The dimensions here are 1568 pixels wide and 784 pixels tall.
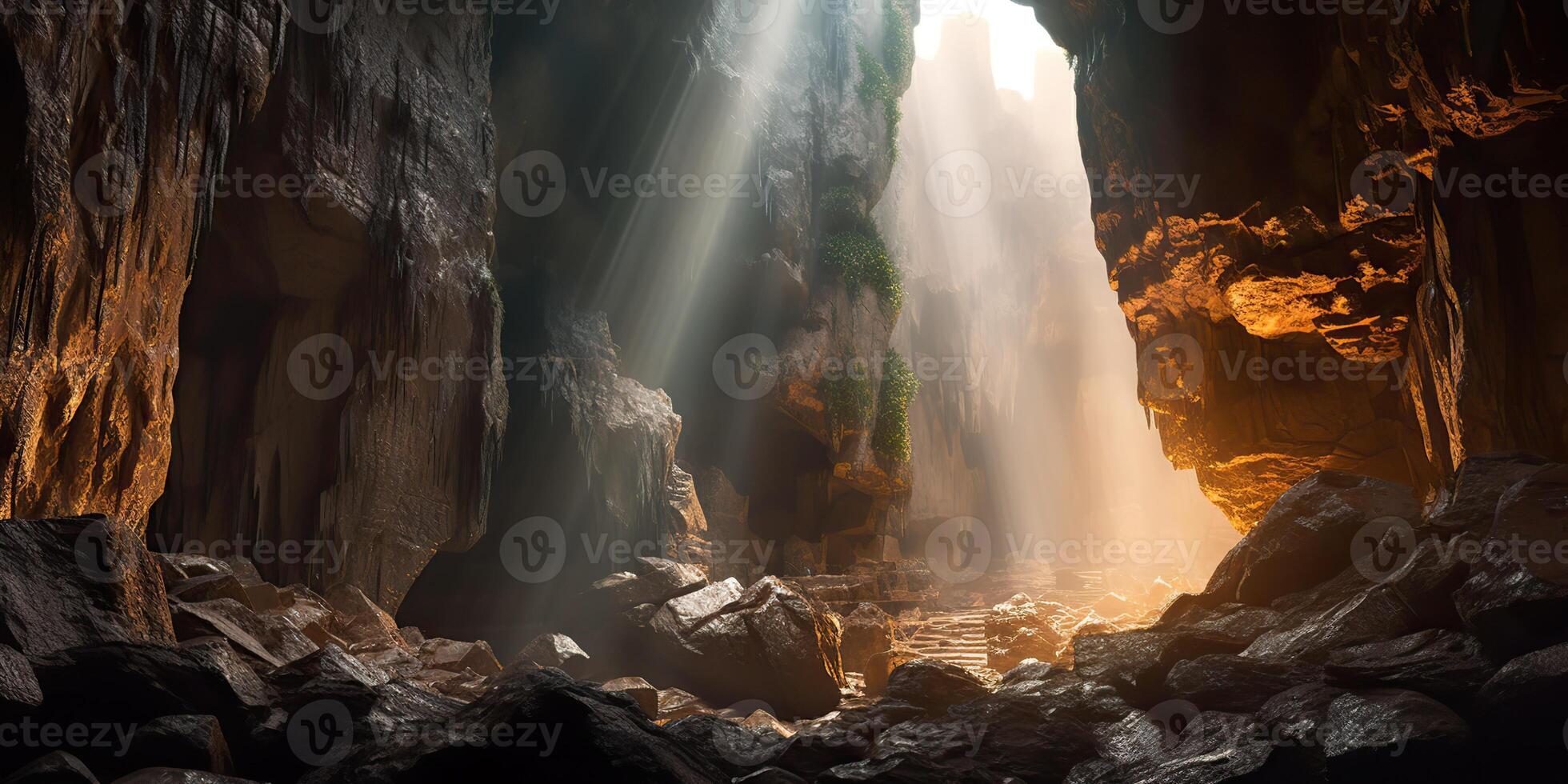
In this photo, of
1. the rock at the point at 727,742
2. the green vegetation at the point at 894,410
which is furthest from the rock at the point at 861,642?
the green vegetation at the point at 894,410

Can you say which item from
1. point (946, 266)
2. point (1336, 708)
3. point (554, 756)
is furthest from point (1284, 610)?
point (946, 266)

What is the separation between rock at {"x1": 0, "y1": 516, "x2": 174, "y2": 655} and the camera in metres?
3.73

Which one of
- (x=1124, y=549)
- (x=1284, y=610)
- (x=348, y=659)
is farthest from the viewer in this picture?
(x=1124, y=549)

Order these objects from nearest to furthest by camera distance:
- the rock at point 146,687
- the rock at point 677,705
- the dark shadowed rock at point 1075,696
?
1. the rock at point 146,687
2. the dark shadowed rock at point 1075,696
3. the rock at point 677,705

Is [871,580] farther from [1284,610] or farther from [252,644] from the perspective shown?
[252,644]

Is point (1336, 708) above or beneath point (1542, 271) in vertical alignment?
beneath

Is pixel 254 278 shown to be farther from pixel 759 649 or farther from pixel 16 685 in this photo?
pixel 16 685

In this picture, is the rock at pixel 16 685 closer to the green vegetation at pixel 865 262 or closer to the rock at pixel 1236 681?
the rock at pixel 1236 681

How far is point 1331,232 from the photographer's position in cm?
927

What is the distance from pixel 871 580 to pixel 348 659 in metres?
14.6

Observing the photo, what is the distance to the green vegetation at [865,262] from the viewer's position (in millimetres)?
20703

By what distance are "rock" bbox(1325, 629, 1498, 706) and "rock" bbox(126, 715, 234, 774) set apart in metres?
4.96

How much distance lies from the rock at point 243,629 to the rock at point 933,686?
378 cm

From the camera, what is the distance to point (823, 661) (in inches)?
366
